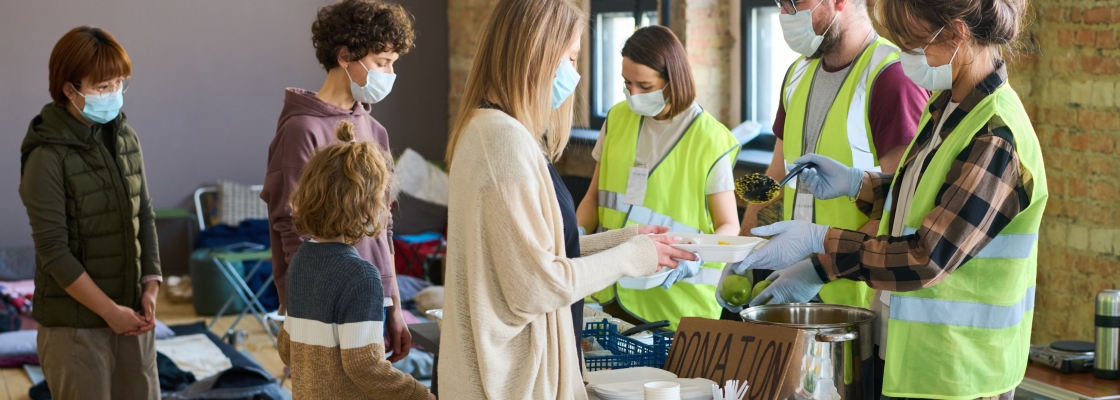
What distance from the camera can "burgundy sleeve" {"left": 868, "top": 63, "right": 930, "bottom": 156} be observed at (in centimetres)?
214

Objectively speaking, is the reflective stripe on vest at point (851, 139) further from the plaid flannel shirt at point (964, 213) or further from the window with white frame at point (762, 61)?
the window with white frame at point (762, 61)

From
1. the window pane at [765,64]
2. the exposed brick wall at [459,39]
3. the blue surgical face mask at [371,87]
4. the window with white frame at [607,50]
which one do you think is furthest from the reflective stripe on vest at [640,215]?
the exposed brick wall at [459,39]

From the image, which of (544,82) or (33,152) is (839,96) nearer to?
Answer: (544,82)

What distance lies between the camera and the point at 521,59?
5.41ft

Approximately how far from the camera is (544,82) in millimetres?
1678

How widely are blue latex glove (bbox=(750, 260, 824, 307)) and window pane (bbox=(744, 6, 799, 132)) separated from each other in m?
2.82

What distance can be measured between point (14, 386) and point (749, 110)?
11.8 ft

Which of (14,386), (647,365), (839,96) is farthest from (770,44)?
(14,386)

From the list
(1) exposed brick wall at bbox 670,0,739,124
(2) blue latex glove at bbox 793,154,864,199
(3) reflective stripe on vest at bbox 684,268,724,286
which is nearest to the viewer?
(2) blue latex glove at bbox 793,154,864,199

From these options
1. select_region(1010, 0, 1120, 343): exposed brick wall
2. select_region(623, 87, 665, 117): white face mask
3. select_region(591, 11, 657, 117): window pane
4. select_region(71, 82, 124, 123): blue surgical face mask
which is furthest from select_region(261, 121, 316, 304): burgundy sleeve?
select_region(591, 11, 657, 117): window pane

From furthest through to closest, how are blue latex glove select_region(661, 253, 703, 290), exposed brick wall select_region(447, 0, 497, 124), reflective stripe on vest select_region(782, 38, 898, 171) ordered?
A: 1. exposed brick wall select_region(447, 0, 497, 124)
2. blue latex glove select_region(661, 253, 703, 290)
3. reflective stripe on vest select_region(782, 38, 898, 171)

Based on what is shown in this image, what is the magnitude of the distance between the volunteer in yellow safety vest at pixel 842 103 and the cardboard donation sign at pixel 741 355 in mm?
214

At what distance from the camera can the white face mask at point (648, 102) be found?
2.89m

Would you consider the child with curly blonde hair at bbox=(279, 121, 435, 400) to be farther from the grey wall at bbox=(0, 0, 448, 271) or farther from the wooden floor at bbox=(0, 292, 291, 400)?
the grey wall at bbox=(0, 0, 448, 271)
